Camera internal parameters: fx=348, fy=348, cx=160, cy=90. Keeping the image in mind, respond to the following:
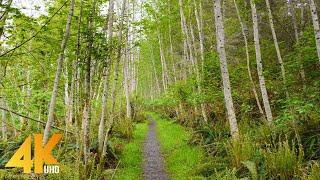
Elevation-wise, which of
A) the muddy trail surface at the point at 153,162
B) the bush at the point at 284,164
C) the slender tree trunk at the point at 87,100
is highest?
the slender tree trunk at the point at 87,100

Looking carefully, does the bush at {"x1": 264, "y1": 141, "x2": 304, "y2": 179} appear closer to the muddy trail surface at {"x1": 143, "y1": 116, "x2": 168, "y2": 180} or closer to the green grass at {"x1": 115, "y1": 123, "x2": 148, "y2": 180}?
the muddy trail surface at {"x1": 143, "y1": 116, "x2": 168, "y2": 180}

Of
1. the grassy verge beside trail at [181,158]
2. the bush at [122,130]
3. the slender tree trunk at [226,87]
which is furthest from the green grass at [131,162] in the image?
the slender tree trunk at [226,87]

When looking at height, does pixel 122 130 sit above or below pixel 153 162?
above

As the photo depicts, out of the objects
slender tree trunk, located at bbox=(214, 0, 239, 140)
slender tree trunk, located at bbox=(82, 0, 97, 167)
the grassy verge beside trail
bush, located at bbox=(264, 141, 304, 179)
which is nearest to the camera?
bush, located at bbox=(264, 141, 304, 179)

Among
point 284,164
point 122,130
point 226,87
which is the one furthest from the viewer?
point 122,130

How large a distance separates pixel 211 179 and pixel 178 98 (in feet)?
44.5

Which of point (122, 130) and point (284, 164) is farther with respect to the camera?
point (122, 130)

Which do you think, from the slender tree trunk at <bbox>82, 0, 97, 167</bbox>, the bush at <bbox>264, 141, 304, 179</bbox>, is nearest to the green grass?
the slender tree trunk at <bbox>82, 0, 97, 167</bbox>

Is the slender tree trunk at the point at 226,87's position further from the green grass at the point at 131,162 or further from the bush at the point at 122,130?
the bush at the point at 122,130

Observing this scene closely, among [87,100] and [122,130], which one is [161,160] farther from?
[122,130]

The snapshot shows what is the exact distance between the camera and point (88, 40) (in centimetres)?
887

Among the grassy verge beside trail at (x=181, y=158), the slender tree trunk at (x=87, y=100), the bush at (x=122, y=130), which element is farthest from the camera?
the bush at (x=122, y=130)

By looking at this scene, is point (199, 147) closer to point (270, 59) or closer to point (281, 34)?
point (270, 59)

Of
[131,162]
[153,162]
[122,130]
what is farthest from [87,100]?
[122,130]
